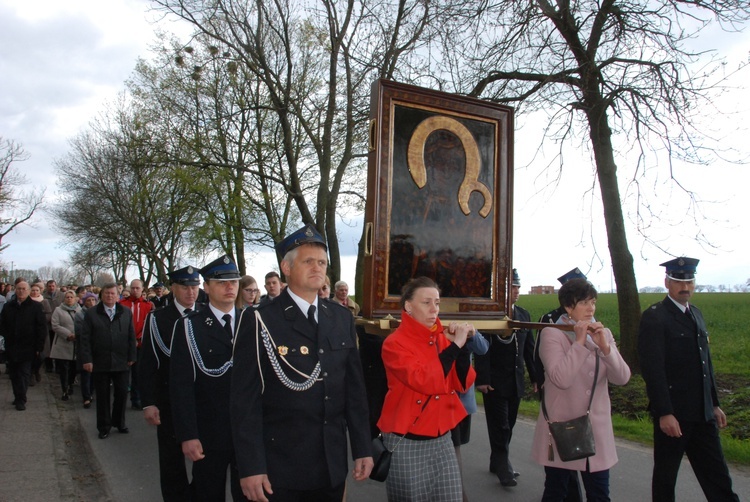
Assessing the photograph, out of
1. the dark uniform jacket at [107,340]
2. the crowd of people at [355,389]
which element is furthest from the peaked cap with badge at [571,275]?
the dark uniform jacket at [107,340]

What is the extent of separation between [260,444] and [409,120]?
8.98 ft

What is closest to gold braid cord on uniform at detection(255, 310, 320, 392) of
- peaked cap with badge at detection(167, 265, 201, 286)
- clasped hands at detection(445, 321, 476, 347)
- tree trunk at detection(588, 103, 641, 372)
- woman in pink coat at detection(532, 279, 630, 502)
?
clasped hands at detection(445, 321, 476, 347)

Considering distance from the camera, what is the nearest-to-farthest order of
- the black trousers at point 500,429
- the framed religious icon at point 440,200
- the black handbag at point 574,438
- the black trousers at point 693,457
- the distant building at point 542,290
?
1. the black handbag at point 574,438
2. the black trousers at point 693,457
3. the framed religious icon at point 440,200
4. the black trousers at point 500,429
5. the distant building at point 542,290

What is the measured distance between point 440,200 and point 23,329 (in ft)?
28.4

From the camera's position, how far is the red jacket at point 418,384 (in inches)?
136

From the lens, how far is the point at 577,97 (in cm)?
1073

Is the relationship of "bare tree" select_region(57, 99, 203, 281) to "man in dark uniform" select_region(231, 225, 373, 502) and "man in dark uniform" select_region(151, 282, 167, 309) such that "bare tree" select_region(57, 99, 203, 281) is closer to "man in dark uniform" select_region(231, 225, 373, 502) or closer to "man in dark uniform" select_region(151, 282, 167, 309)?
"man in dark uniform" select_region(151, 282, 167, 309)

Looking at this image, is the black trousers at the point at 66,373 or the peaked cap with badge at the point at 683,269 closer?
the peaked cap with badge at the point at 683,269

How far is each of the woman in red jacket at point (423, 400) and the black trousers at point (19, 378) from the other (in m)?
8.53

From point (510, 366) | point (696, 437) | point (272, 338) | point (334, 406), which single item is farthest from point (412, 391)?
point (510, 366)

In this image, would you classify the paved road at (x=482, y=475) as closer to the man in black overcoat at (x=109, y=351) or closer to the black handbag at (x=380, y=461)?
the man in black overcoat at (x=109, y=351)

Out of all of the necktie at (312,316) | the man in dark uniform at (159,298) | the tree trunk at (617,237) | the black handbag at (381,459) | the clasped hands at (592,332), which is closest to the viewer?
the necktie at (312,316)

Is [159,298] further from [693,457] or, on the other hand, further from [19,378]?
[693,457]

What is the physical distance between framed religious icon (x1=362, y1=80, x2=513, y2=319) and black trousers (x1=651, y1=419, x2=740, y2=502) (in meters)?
1.51
